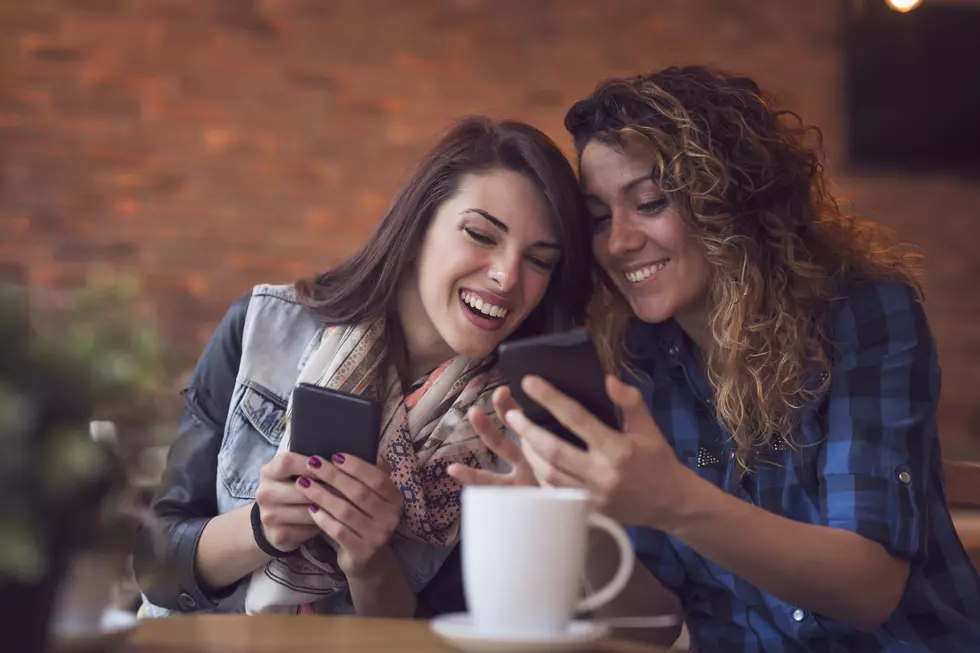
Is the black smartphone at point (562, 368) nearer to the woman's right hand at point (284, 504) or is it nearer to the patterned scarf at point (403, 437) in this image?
the woman's right hand at point (284, 504)

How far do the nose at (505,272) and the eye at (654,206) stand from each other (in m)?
0.21

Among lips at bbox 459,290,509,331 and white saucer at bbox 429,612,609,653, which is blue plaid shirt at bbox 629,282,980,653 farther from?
white saucer at bbox 429,612,609,653

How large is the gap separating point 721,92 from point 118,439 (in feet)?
3.80

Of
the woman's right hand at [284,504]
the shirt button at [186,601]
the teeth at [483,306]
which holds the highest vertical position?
the teeth at [483,306]

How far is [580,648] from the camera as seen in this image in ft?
2.57

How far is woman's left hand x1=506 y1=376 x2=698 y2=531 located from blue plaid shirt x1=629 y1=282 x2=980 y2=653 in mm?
361

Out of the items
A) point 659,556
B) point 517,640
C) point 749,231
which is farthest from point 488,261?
point 517,640

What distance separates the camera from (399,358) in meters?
1.76

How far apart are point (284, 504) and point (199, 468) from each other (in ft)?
1.30

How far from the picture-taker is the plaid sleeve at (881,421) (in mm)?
1285

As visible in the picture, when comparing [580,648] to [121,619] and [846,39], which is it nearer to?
[121,619]

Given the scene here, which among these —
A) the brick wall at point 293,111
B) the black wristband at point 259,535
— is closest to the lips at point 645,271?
the black wristband at point 259,535

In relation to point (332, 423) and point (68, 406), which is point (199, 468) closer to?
point (332, 423)

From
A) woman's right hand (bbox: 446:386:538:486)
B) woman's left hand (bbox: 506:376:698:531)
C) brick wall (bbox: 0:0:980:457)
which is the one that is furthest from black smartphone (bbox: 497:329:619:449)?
brick wall (bbox: 0:0:980:457)
